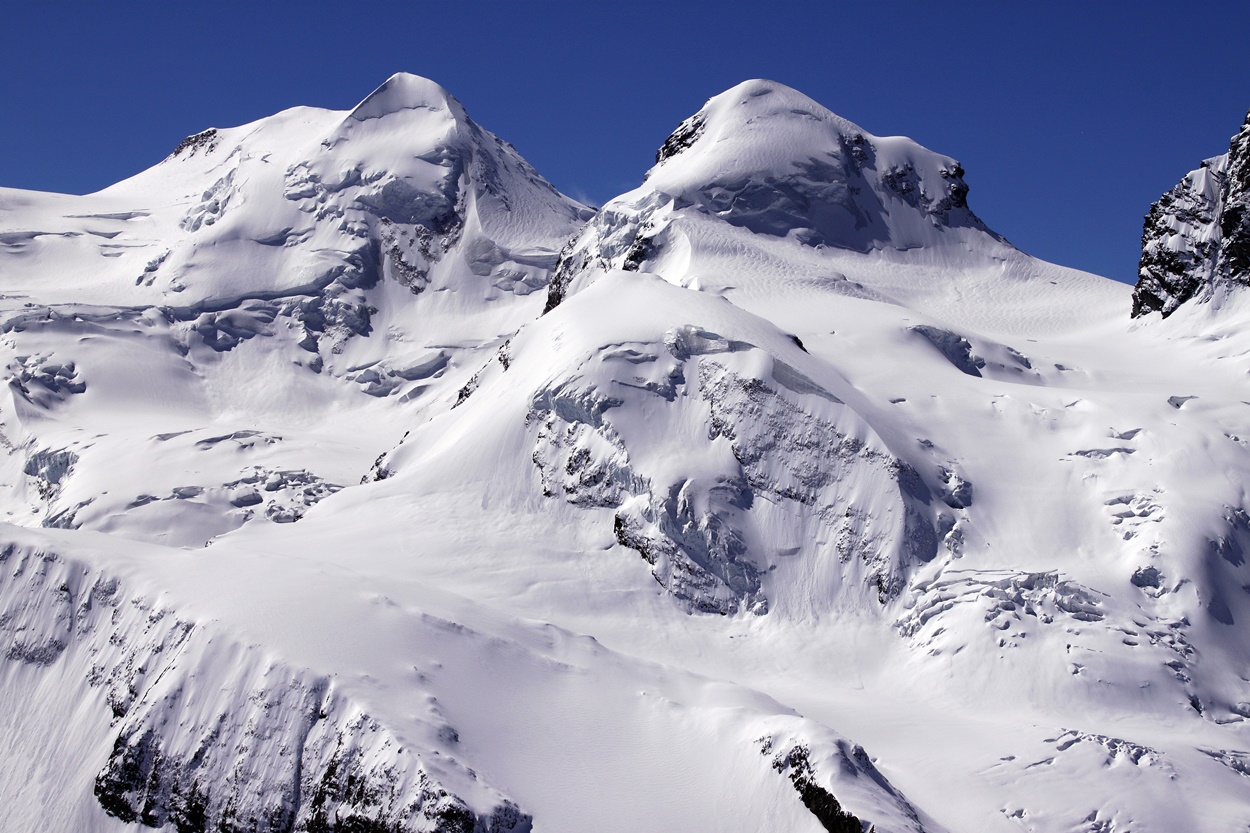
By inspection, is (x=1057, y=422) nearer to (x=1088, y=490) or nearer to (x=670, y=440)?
(x=1088, y=490)

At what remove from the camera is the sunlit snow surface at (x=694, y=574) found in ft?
113

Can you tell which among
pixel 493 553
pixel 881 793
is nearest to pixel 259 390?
pixel 493 553

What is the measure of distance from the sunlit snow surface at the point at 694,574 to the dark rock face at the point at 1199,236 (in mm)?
2091

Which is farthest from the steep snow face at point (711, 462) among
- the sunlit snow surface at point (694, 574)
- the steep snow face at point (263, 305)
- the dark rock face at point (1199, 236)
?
the dark rock face at point (1199, 236)

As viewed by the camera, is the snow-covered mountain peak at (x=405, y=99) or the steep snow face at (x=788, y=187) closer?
the steep snow face at (x=788, y=187)

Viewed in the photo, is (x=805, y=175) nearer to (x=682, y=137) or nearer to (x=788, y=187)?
(x=788, y=187)

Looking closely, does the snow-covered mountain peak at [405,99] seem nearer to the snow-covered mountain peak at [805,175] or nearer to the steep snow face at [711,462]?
the snow-covered mountain peak at [805,175]

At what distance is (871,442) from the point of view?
48500mm

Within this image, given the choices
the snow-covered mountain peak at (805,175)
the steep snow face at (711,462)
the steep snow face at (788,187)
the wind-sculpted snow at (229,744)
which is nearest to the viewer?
the wind-sculpted snow at (229,744)

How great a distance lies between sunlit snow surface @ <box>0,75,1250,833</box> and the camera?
34.4 metres

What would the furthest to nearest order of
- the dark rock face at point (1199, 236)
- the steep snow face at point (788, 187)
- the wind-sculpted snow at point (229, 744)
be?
the steep snow face at point (788, 187)
the dark rock face at point (1199, 236)
the wind-sculpted snow at point (229, 744)

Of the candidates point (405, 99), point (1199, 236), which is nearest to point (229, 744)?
point (1199, 236)

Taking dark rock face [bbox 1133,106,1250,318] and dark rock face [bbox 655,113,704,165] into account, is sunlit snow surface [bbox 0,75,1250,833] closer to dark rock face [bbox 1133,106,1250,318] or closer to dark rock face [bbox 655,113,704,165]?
dark rock face [bbox 1133,106,1250,318]

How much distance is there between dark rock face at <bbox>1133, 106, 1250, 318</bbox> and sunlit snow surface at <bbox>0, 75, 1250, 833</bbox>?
6.86 ft
